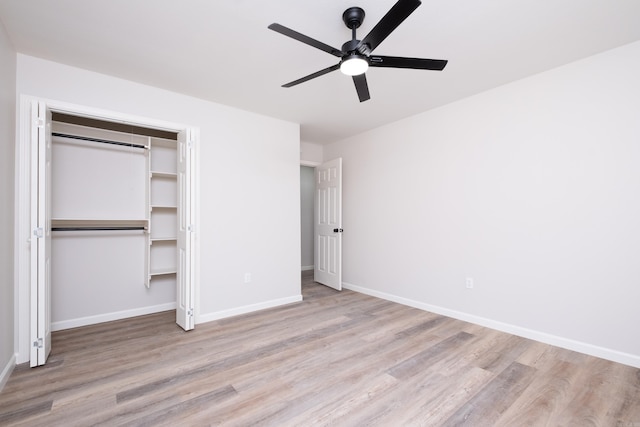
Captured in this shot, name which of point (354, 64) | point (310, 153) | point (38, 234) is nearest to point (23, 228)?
point (38, 234)

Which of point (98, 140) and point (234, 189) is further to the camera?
point (234, 189)

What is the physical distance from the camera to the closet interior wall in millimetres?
3074

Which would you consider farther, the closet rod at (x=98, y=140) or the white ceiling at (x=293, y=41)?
the closet rod at (x=98, y=140)

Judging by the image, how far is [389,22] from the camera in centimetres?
154

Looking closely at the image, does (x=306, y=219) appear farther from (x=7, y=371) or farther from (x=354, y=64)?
(x=7, y=371)

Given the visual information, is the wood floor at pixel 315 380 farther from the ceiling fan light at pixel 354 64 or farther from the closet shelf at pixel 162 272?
the ceiling fan light at pixel 354 64

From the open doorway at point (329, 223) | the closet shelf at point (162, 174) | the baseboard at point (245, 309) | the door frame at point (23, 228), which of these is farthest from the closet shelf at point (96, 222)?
the open doorway at point (329, 223)

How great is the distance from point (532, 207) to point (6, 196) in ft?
14.7

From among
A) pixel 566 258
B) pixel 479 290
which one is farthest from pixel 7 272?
pixel 566 258

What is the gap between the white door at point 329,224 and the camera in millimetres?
4574

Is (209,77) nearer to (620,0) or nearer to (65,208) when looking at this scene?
(65,208)

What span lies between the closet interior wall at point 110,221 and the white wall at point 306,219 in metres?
3.08

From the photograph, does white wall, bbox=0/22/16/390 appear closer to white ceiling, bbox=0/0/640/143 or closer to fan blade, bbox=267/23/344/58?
white ceiling, bbox=0/0/640/143

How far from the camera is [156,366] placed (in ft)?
7.59
